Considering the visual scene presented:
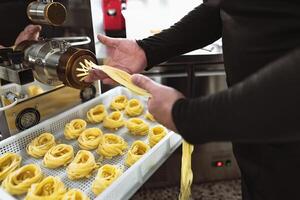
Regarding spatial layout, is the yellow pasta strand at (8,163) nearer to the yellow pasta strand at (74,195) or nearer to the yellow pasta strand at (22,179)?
the yellow pasta strand at (22,179)

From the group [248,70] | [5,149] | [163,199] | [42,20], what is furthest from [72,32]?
[163,199]

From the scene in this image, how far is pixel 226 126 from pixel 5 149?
2.23 feet

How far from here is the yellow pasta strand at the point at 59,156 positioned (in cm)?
84

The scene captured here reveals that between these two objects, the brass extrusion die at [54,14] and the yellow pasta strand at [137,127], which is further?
the yellow pasta strand at [137,127]

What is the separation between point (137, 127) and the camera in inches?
39.1

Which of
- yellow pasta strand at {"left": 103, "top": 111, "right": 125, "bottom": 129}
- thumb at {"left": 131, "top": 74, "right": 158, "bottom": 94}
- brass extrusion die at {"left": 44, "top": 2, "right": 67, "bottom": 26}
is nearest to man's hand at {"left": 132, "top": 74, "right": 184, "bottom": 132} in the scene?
thumb at {"left": 131, "top": 74, "right": 158, "bottom": 94}

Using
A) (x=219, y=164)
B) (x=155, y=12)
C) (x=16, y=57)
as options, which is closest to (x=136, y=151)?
(x=16, y=57)

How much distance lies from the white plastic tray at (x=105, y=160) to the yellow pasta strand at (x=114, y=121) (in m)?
0.02

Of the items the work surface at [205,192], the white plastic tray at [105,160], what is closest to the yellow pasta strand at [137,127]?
the white plastic tray at [105,160]

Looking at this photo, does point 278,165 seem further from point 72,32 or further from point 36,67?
point 72,32

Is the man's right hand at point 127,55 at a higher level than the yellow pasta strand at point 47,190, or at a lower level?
higher

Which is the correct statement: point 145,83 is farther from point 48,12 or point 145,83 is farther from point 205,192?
point 205,192

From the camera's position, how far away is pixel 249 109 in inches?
18.3

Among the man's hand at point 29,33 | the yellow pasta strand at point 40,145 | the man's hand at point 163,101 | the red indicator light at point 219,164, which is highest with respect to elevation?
the man's hand at point 29,33
